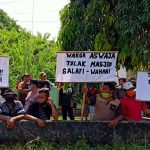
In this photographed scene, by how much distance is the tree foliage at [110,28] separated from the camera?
37.2 feet

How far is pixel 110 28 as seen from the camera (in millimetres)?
12133

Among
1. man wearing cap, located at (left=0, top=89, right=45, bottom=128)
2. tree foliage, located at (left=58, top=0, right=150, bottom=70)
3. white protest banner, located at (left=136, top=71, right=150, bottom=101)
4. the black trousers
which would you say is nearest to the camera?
man wearing cap, located at (left=0, top=89, right=45, bottom=128)

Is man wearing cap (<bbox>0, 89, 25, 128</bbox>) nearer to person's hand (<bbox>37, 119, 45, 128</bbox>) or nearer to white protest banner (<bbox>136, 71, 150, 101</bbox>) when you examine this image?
person's hand (<bbox>37, 119, 45, 128</bbox>)

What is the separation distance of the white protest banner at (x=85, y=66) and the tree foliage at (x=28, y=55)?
19.2 metres

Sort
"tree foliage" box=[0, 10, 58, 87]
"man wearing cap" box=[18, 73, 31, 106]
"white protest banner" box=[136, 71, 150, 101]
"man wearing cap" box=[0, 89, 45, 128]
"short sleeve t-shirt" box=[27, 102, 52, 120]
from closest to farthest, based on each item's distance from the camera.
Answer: "man wearing cap" box=[0, 89, 45, 128] < "short sleeve t-shirt" box=[27, 102, 52, 120] < "white protest banner" box=[136, 71, 150, 101] < "man wearing cap" box=[18, 73, 31, 106] < "tree foliage" box=[0, 10, 58, 87]

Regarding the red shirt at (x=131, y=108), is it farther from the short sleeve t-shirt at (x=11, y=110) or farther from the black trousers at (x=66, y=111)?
the black trousers at (x=66, y=111)

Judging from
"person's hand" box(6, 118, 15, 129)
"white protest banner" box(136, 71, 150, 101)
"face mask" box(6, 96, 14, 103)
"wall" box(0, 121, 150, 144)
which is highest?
"white protest banner" box(136, 71, 150, 101)

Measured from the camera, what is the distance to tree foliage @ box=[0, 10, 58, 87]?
31.8 metres

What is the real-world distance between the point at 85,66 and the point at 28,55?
2325cm

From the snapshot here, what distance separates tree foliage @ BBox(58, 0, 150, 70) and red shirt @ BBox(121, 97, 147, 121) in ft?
7.01

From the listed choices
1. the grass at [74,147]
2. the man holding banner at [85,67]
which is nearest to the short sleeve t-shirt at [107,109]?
the grass at [74,147]

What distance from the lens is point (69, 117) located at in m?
14.1

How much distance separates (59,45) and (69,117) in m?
2.18

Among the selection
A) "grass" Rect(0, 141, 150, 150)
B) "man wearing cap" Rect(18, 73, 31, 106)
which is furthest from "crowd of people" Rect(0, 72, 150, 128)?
"man wearing cap" Rect(18, 73, 31, 106)
